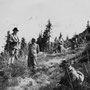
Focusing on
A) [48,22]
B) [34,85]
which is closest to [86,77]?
[34,85]

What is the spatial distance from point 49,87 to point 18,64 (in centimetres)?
348

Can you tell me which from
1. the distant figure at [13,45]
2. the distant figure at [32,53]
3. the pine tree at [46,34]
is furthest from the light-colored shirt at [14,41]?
the pine tree at [46,34]

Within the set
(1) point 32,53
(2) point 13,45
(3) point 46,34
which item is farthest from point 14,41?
(3) point 46,34

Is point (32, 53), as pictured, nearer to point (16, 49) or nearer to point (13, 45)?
point (16, 49)

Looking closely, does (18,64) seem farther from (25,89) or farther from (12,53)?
(25,89)

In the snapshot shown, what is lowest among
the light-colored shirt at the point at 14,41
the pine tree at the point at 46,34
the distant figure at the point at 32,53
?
the distant figure at the point at 32,53

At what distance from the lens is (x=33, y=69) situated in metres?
13.6

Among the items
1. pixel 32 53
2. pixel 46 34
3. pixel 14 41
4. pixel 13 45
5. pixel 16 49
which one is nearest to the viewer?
pixel 32 53

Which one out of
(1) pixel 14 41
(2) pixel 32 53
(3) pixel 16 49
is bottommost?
(2) pixel 32 53

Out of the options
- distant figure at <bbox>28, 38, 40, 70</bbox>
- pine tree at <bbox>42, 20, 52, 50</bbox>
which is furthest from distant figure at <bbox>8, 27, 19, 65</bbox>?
pine tree at <bbox>42, 20, 52, 50</bbox>

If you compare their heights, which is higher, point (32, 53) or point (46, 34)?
point (46, 34)

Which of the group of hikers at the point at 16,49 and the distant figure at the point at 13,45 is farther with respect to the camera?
the distant figure at the point at 13,45

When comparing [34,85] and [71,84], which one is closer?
[71,84]

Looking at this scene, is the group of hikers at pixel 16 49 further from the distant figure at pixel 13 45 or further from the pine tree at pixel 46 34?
the pine tree at pixel 46 34
